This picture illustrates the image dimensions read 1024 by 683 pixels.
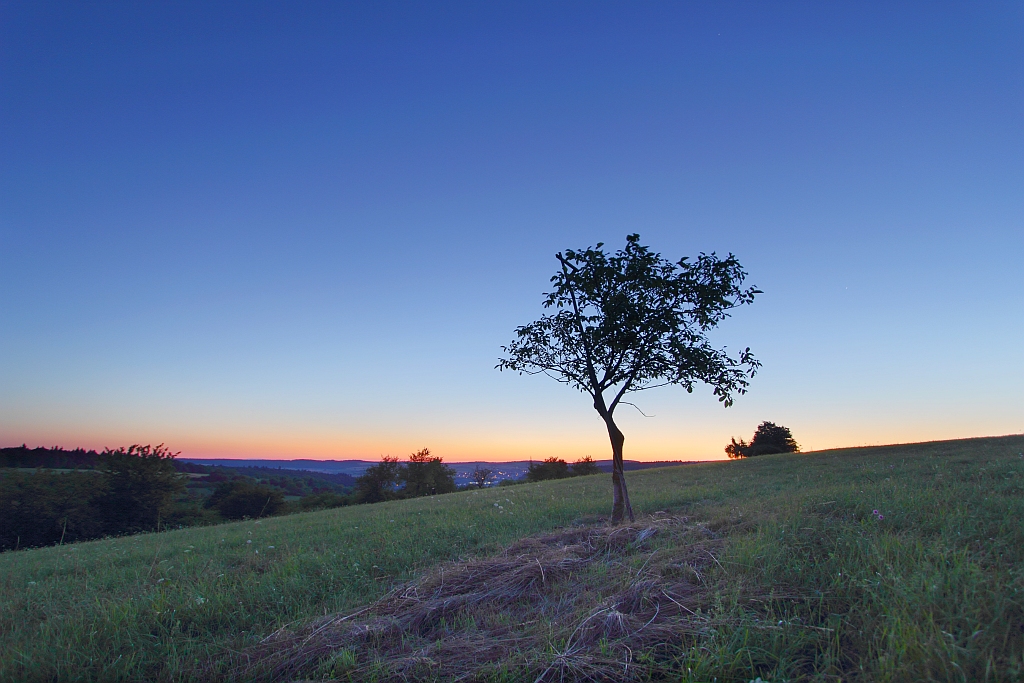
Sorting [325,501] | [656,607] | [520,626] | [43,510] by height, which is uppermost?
[656,607]

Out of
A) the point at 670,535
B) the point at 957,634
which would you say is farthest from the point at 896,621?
the point at 670,535

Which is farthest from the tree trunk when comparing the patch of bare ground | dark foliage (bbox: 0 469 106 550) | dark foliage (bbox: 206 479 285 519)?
dark foliage (bbox: 206 479 285 519)

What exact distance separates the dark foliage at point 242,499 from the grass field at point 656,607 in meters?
62.9

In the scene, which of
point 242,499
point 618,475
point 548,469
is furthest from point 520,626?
point 548,469

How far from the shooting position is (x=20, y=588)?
9883 millimetres

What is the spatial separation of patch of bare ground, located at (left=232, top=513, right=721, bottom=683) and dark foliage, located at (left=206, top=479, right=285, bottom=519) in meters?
67.4

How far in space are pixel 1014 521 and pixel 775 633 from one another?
4673mm

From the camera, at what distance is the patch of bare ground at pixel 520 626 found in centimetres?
425

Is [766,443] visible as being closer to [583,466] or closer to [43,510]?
[583,466]

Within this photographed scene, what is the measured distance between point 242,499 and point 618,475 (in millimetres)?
72575

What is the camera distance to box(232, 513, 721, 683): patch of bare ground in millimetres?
4254

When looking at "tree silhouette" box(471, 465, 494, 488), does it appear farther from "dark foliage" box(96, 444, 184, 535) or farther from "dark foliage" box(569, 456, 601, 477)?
"dark foliage" box(96, 444, 184, 535)

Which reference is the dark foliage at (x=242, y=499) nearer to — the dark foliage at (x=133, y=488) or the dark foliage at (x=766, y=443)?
the dark foliage at (x=133, y=488)

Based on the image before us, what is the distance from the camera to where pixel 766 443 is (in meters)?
66.2
